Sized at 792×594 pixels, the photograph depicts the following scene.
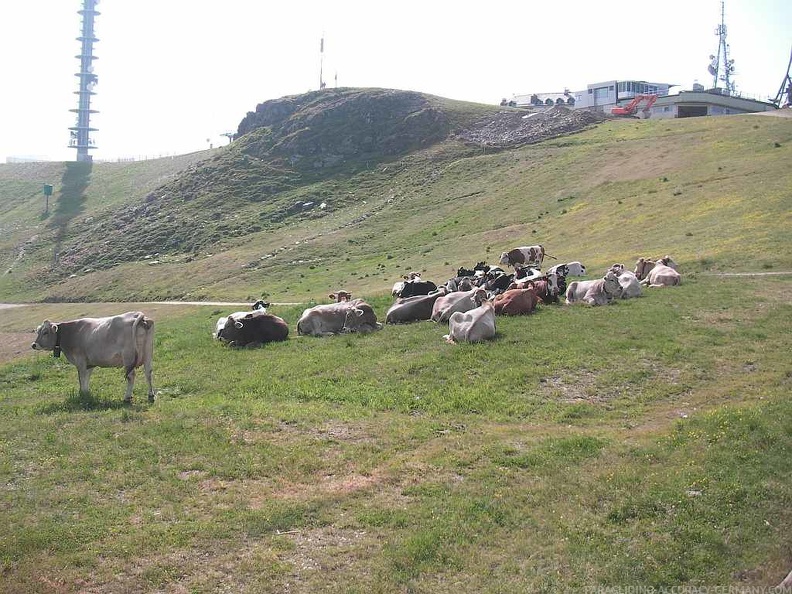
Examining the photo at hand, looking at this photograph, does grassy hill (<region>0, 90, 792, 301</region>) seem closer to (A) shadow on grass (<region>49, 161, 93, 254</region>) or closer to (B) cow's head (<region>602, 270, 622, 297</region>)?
(A) shadow on grass (<region>49, 161, 93, 254</region>)

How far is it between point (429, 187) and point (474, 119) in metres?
25.0

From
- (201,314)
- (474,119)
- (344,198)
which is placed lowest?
(201,314)

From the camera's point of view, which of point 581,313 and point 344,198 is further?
point 344,198

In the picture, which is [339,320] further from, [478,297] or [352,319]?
[478,297]

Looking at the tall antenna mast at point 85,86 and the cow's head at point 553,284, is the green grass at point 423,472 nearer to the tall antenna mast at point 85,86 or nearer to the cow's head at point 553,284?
the cow's head at point 553,284

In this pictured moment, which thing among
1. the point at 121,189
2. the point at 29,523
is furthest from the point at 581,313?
the point at 121,189

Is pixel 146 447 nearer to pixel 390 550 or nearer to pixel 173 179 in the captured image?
pixel 390 550

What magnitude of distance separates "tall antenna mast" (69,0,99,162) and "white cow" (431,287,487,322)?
5255 inches

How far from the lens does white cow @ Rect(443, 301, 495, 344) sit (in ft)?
59.3

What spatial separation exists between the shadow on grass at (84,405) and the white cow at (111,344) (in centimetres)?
24

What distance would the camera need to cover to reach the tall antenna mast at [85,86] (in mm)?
138125

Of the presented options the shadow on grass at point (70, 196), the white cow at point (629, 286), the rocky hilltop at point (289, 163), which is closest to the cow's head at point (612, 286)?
the white cow at point (629, 286)

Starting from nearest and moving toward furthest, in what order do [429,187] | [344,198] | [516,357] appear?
[516,357] < [429,187] < [344,198]

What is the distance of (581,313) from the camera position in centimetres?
2089
